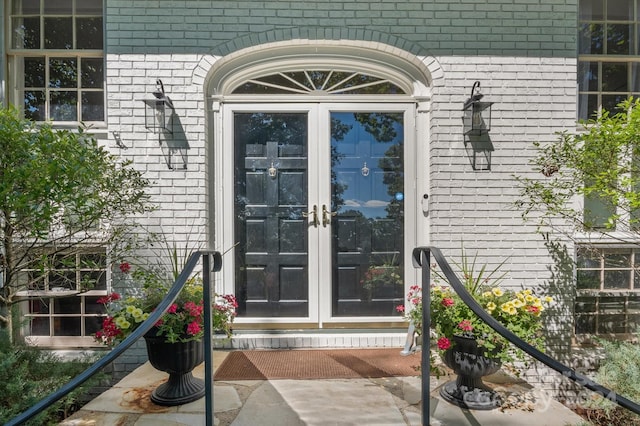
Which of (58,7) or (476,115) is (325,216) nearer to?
(476,115)

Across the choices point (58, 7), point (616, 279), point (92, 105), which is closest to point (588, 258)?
point (616, 279)

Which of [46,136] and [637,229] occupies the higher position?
[46,136]

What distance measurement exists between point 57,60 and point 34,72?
220 millimetres

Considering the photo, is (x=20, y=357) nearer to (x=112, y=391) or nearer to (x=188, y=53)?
(x=112, y=391)

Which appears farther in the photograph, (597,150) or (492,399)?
(597,150)

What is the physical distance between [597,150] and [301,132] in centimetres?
211

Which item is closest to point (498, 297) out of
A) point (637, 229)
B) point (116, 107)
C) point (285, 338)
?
point (637, 229)

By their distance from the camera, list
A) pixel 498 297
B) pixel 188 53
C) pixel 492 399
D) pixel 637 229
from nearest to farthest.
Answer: pixel 492 399
pixel 498 297
pixel 637 229
pixel 188 53

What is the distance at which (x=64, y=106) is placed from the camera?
3145 mm

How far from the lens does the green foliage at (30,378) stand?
2141mm

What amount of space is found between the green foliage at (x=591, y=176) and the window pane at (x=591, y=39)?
69 centimetres

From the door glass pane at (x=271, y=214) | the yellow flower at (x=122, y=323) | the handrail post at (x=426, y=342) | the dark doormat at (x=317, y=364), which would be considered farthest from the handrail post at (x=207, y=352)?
the door glass pane at (x=271, y=214)

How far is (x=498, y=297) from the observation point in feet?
7.41

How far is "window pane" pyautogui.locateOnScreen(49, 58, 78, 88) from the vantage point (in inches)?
123
